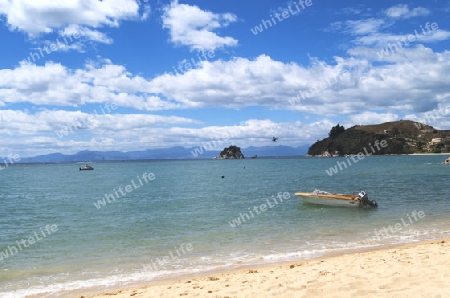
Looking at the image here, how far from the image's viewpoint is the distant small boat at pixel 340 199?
33.2 m

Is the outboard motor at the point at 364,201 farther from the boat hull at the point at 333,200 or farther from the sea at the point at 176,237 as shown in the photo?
the sea at the point at 176,237

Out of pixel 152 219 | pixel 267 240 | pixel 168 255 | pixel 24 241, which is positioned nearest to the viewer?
pixel 168 255

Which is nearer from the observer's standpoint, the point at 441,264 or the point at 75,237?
the point at 441,264

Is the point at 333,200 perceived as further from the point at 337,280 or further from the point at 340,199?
the point at 337,280

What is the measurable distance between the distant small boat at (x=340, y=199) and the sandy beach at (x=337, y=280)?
59.8 ft

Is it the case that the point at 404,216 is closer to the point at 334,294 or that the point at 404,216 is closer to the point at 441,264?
the point at 441,264

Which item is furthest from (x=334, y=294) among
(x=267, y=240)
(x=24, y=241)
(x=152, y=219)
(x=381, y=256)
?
(x=152, y=219)

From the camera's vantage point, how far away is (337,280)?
1093 centimetres

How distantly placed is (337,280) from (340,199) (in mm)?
24744

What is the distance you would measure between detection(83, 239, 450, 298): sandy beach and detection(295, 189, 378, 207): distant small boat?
59.8 feet

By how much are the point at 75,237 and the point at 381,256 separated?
18.3 meters

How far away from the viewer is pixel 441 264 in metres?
11.8

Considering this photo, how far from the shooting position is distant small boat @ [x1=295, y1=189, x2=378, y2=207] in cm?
3319

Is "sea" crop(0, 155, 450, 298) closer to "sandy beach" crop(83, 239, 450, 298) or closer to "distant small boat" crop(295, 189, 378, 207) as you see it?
"distant small boat" crop(295, 189, 378, 207)
